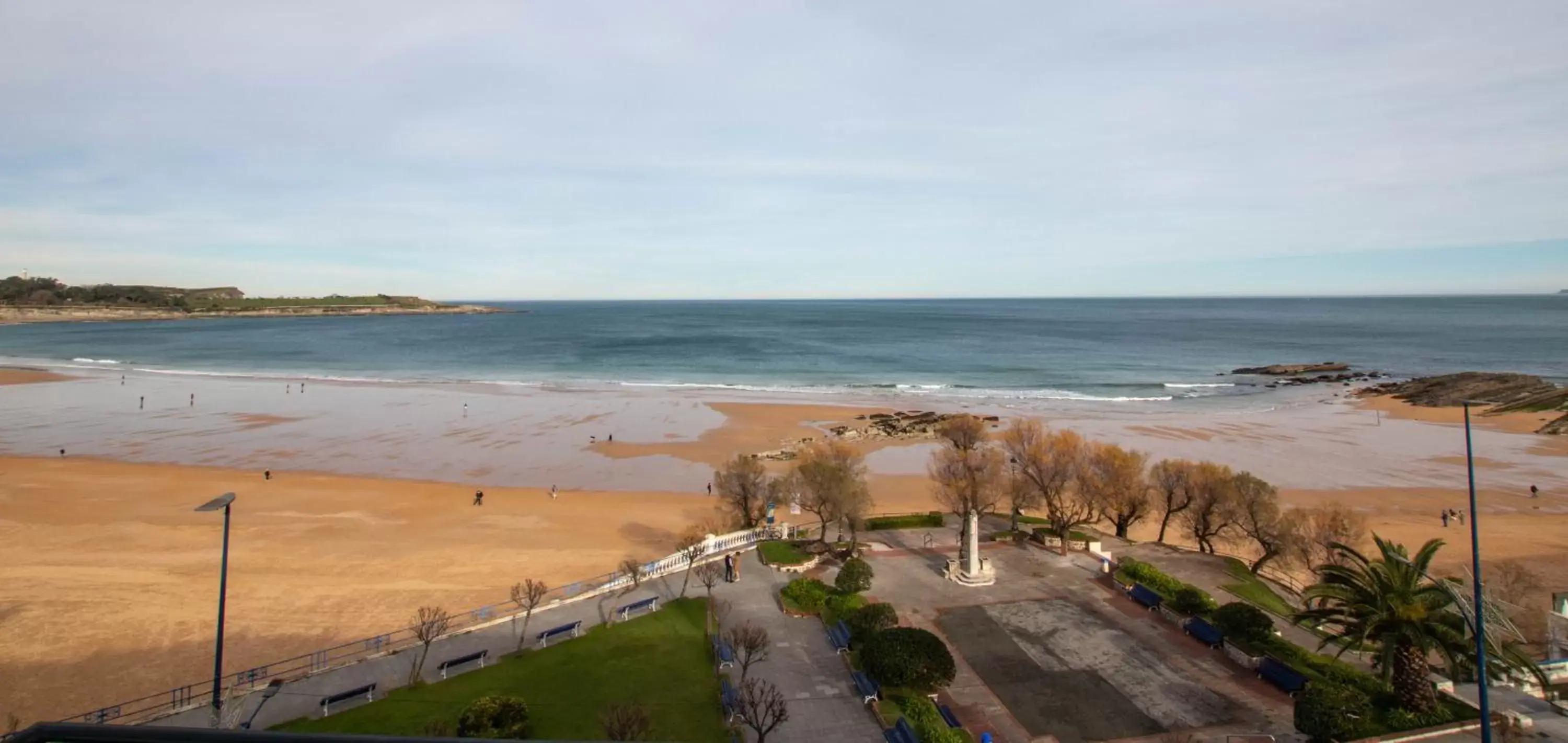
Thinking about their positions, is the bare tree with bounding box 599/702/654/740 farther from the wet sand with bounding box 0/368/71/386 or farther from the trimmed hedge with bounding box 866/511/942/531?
the wet sand with bounding box 0/368/71/386

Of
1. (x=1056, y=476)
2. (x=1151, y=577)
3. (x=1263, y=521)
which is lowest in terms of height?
(x=1151, y=577)

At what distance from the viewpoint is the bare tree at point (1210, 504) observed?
24.4 meters

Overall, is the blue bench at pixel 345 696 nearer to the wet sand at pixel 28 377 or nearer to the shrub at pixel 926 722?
the shrub at pixel 926 722

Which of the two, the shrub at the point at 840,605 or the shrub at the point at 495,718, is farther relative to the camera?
the shrub at the point at 840,605

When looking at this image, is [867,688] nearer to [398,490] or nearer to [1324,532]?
[1324,532]

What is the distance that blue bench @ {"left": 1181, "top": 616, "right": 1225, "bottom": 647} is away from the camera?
1734 centimetres

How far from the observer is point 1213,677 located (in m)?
16.2

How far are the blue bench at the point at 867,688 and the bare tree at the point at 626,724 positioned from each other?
4411 mm

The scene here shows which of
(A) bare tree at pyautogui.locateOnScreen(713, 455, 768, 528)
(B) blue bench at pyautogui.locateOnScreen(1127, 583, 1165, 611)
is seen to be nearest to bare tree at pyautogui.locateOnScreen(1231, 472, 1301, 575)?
(B) blue bench at pyautogui.locateOnScreen(1127, 583, 1165, 611)

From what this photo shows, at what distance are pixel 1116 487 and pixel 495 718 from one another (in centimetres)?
2089

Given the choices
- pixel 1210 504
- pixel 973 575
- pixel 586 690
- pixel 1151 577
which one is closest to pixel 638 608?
pixel 586 690

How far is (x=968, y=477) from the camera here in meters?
23.7

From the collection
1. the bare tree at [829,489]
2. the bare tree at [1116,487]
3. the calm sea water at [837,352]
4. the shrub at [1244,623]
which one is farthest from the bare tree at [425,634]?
the calm sea water at [837,352]

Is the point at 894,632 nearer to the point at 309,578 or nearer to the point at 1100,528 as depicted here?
the point at 1100,528
